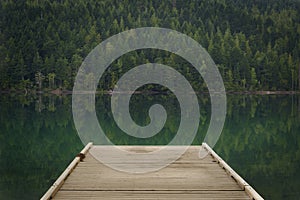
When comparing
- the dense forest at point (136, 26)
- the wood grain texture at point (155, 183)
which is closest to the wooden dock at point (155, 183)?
the wood grain texture at point (155, 183)

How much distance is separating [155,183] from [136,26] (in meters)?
88.9

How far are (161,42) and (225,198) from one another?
69564 mm

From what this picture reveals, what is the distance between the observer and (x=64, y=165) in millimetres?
12023

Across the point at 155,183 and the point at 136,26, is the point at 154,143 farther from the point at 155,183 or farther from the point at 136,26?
the point at 136,26

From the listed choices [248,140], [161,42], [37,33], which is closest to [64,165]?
[248,140]

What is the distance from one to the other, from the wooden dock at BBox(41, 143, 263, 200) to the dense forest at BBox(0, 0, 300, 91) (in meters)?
57.8

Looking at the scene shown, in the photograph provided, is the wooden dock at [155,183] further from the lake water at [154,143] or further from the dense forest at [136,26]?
the dense forest at [136,26]

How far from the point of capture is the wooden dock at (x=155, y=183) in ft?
21.9

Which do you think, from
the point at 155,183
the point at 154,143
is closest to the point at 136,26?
the point at 154,143

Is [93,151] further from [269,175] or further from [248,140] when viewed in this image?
[248,140]

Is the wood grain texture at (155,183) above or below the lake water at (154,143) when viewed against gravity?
above

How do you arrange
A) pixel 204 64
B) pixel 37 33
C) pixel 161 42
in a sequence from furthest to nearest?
pixel 37 33
pixel 161 42
pixel 204 64

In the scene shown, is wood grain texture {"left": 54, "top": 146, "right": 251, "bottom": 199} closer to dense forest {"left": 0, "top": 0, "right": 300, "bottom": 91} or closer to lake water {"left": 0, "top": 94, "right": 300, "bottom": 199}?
lake water {"left": 0, "top": 94, "right": 300, "bottom": 199}

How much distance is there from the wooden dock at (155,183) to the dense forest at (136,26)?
5779 cm
